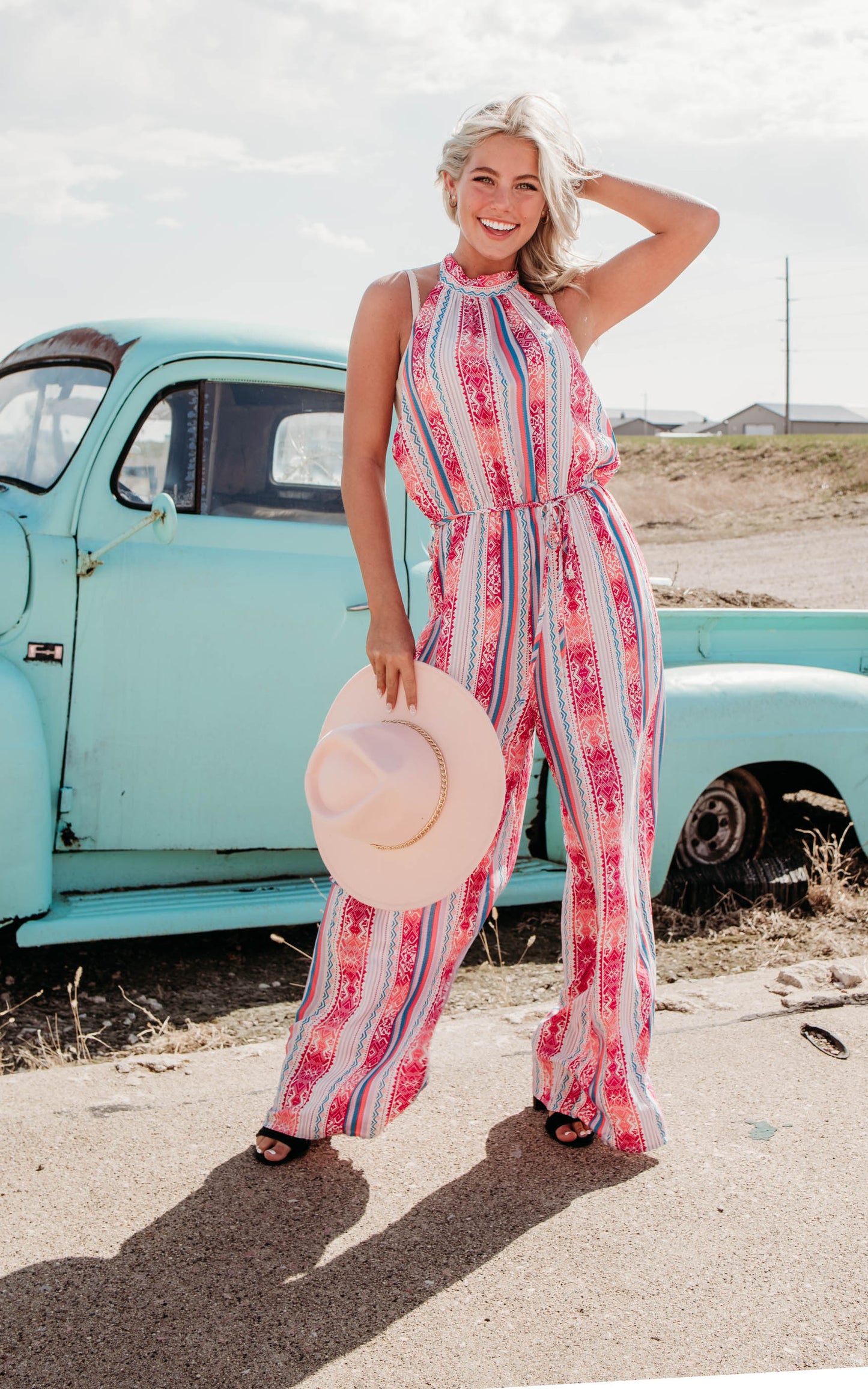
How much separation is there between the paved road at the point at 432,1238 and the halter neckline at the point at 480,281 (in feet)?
5.16

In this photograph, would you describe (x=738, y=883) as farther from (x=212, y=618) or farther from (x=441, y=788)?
(x=441, y=788)

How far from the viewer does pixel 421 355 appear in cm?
214

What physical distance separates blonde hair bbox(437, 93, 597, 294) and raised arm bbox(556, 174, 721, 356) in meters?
0.05

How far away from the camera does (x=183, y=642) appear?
324cm

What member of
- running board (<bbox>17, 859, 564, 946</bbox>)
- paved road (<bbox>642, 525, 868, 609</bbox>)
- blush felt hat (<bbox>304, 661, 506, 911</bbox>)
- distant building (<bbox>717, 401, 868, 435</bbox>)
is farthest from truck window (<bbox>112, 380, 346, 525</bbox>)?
distant building (<bbox>717, 401, 868, 435</bbox>)

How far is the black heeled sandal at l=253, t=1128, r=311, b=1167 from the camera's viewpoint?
223 centimetres

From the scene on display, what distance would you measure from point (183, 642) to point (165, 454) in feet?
1.74

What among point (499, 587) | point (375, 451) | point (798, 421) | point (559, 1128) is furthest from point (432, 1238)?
point (798, 421)

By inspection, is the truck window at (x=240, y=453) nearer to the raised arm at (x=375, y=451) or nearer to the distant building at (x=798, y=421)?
the raised arm at (x=375, y=451)

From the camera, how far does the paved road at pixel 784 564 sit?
1195cm

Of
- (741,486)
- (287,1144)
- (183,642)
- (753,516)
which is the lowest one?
(287,1144)

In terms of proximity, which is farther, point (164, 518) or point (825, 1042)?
point (164, 518)

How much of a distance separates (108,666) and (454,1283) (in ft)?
5.98

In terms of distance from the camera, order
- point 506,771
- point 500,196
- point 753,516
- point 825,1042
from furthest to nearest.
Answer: point 753,516, point 825,1042, point 506,771, point 500,196
